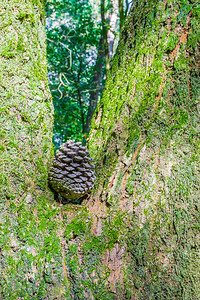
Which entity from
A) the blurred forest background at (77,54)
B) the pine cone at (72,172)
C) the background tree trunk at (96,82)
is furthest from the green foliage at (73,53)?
the pine cone at (72,172)

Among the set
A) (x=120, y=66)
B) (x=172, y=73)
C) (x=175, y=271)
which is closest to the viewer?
(x=175, y=271)

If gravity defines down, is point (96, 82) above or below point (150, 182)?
below

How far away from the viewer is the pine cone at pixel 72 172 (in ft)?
3.29

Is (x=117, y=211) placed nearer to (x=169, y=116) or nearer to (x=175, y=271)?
(x=175, y=271)

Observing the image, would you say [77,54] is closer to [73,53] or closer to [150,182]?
[73,53]

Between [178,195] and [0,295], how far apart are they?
72 cm

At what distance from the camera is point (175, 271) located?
3.00ft

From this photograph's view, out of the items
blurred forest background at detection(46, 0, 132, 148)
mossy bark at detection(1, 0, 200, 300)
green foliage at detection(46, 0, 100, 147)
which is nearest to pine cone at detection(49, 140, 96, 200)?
mossy bark at detection(1, 0, 200, 300)

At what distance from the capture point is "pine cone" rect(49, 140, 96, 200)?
3.29ft

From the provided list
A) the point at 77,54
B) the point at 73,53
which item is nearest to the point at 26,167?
the point at 73,53

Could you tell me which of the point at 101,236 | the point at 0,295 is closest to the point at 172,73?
the point at 101,236

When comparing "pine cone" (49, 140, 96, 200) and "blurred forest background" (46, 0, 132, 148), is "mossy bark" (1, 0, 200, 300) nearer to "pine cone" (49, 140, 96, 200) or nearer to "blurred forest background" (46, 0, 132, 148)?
"pine cone" (49, 140, 96, 200)

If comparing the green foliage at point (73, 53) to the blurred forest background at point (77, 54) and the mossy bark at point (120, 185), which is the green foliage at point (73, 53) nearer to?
the blurred forest background at point (77, 54)

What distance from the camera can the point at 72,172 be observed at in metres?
1.04
